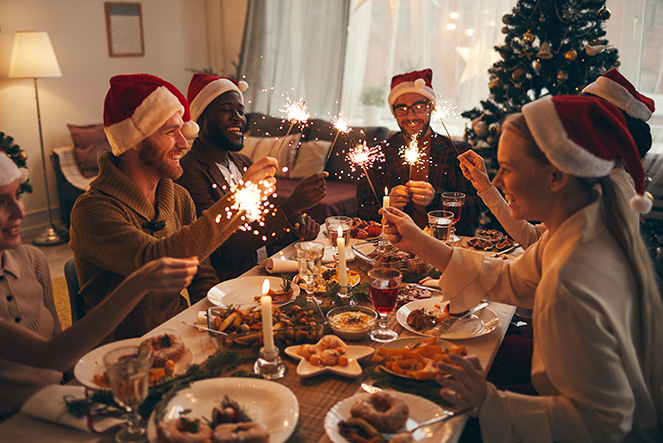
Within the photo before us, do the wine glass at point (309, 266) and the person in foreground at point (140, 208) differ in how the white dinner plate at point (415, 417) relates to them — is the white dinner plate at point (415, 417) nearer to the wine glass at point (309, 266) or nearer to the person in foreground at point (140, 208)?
the wine glass at point (309, 266)

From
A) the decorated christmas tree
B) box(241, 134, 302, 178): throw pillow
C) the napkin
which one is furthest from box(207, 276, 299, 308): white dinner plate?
box(241, 134, 302, 178): throw pillow

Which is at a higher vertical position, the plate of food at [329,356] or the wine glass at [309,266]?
the wine glass at [309,266]

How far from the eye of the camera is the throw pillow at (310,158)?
212 inches

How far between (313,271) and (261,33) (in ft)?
17.2

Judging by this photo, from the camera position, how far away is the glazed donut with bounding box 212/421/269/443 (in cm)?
107

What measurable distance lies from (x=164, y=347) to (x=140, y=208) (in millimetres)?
754

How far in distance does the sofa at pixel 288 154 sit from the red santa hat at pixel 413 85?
186 cm

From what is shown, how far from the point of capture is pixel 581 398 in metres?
1.23

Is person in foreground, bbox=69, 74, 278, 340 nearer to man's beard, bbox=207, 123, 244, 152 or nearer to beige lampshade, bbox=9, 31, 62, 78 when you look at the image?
man's beard, bbox=207, 123, 244, 152

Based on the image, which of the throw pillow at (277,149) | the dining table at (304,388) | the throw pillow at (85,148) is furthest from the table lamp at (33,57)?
the dining table at (304,388)

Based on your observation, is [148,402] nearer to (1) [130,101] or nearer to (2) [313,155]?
(1) [130,101]

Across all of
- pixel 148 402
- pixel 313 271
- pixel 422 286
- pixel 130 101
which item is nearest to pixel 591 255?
pixel 422 286

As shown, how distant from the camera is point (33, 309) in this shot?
164cm

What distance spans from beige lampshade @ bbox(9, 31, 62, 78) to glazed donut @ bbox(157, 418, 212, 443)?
4.99 meters
